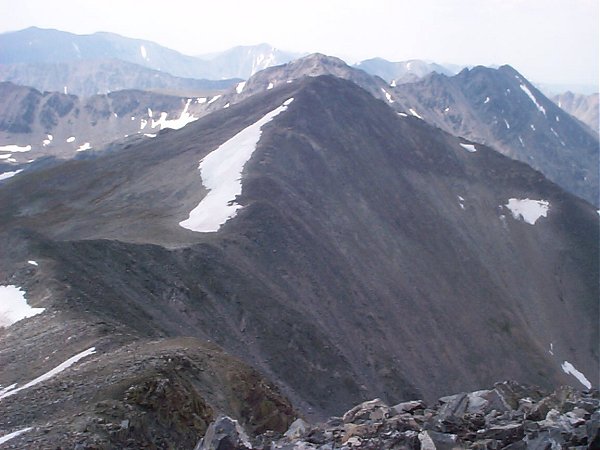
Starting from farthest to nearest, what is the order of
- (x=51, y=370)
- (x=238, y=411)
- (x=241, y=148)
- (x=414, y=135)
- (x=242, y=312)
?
(x=414, y=135)
(x=241, y=148)
(x=242, y=312)
(x=51, y=370)
(x=238, y=411)

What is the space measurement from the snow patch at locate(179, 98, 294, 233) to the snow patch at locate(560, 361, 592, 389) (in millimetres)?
41444

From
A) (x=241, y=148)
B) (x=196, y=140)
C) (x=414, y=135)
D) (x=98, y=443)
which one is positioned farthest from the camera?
(x=414, y=135)

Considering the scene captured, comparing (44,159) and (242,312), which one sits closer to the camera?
(242,312)

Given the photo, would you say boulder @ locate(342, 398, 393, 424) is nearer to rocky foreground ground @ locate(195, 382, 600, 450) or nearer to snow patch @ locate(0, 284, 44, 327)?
rocky foreground ground @ locate(195, 382, 600, 450)

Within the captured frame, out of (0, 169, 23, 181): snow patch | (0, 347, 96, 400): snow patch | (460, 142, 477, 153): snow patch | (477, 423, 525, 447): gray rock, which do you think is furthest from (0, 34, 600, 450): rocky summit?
(0, 169, 23, 181): snow patch

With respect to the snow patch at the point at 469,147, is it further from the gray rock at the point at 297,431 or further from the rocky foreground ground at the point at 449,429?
the gray rock at the point at 297,431

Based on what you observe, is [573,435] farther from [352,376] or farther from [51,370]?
[352,376]

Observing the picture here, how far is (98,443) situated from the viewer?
1681cm

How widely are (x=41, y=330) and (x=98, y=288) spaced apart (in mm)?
7217

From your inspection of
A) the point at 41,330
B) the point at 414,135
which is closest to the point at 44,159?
the point at 414,135

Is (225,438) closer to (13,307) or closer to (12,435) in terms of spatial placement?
(12,435)

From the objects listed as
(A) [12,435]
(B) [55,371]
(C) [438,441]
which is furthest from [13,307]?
(C) [438,441]

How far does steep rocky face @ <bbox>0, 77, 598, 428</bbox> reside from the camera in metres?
42.4

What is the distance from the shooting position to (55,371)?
Result: 2447cm
